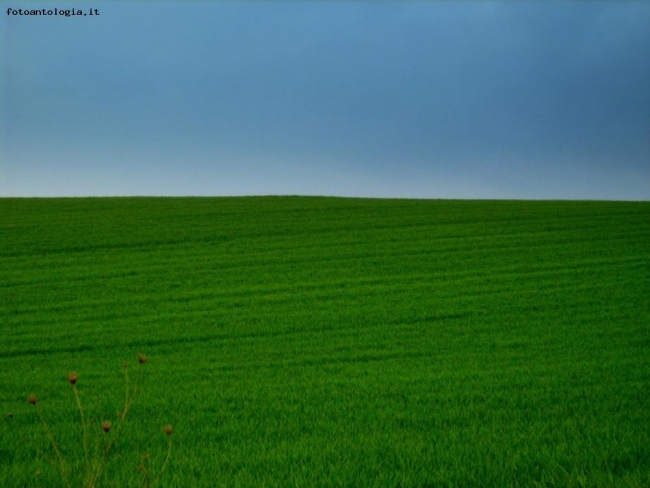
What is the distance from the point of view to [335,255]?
22.5 metres

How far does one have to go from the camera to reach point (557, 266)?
20.1m

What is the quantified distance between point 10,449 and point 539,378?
20.7ft

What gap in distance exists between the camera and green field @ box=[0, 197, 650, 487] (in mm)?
5227

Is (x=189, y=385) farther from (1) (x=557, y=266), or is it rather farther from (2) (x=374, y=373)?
(1) (x=557, y=266)

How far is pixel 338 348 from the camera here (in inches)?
455

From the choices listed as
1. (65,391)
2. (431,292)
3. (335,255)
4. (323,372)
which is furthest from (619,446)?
(335,255)

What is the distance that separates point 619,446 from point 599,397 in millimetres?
2338

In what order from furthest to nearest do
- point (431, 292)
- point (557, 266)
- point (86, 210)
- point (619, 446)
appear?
point (86, 210) < point (557, 266) < point (431, 292) < point (619, 446)

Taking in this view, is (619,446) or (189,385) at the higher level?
(619,446)

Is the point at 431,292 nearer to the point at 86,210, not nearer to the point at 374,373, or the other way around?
the point at 374,373

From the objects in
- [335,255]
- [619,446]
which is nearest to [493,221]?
[335,255]

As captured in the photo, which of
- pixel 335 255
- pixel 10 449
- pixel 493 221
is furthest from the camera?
pixel 493 221

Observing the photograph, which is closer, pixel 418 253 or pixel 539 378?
pixel 539 378

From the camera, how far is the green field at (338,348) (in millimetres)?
5227
